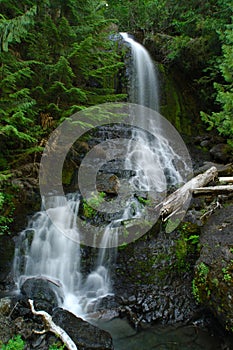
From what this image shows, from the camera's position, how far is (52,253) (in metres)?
5.91

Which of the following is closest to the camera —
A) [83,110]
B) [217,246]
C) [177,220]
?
[217,246]

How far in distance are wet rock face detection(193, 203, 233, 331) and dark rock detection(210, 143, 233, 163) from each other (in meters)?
4.81

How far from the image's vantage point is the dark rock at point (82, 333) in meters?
3.82

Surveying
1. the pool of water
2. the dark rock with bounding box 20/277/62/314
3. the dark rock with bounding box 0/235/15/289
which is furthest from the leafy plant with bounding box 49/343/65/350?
the dark rock with bounding box 0/235/15/289

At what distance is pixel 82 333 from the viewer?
3.99 meters

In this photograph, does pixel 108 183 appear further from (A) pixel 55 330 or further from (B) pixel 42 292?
(A) pixel 55 330

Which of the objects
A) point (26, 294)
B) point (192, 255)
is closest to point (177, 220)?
point (192, 255)

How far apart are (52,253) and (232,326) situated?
382 cm

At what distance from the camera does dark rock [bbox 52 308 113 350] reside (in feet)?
12.5

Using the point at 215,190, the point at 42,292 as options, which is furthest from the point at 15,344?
the point at 215,190

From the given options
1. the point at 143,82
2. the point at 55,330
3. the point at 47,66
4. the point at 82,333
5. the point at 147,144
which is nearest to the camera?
the point at 55,330

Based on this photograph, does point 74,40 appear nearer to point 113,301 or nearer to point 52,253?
point 52,253

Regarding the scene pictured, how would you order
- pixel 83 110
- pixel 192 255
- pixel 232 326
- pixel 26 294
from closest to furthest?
pixel 232 326
pixel 26 294
pixel 192 255
pixel 83 110

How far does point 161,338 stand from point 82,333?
4.45 feet
